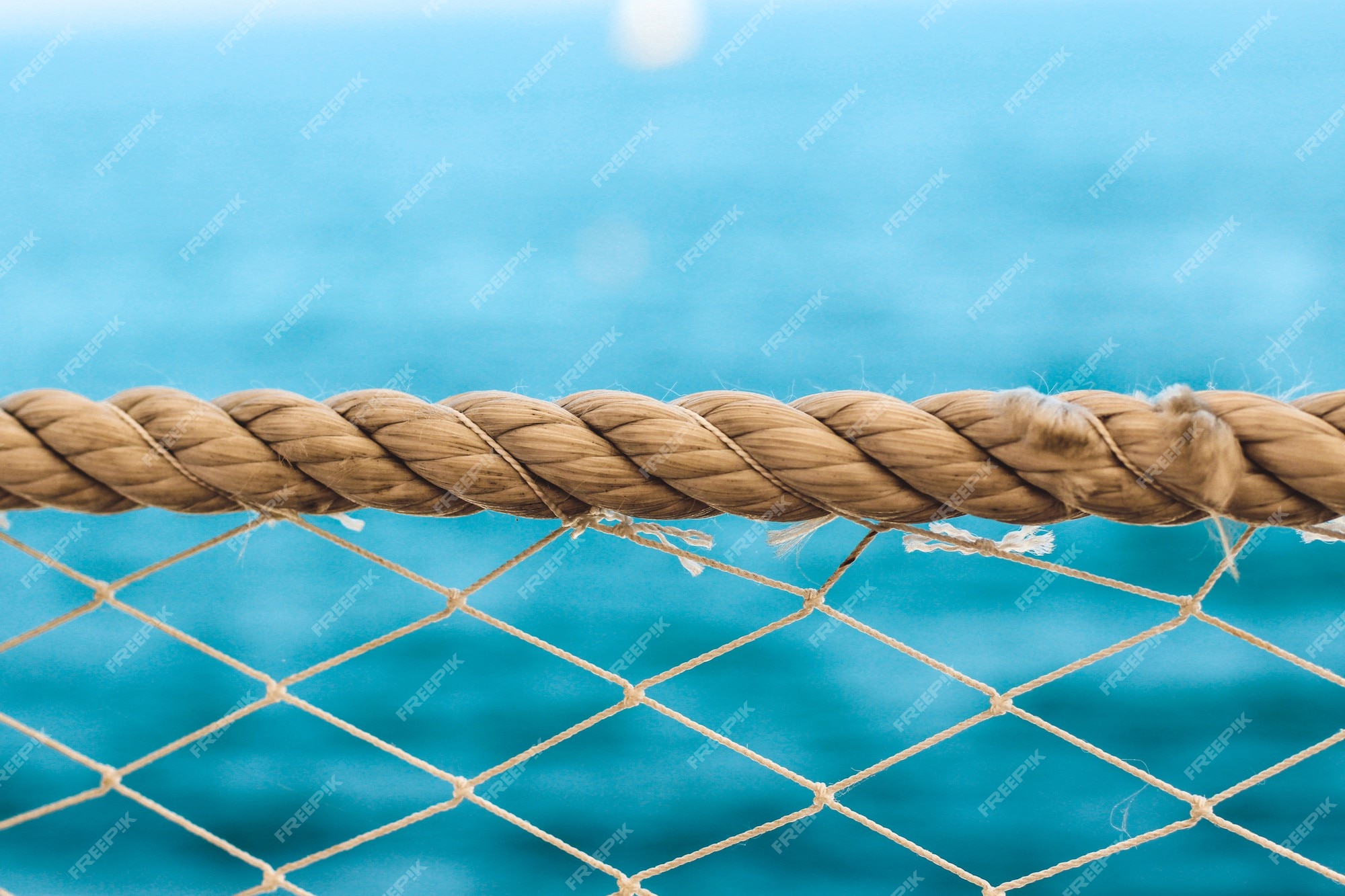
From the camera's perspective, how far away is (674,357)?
10.3ft

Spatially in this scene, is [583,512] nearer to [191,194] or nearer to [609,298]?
[609,298]

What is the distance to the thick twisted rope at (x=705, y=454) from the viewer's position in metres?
0.39

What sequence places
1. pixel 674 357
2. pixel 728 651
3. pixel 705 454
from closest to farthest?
pixel 705 454, pixel 728 651, pixel 674 357

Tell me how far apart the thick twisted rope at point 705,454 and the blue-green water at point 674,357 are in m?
1.55

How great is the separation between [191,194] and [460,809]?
9.24 ft

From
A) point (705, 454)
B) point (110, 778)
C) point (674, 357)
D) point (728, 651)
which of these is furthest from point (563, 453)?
point (674, 357)

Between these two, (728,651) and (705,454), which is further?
(728,651)

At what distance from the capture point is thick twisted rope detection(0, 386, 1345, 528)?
0.39 metres

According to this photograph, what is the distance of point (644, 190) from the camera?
3.62m

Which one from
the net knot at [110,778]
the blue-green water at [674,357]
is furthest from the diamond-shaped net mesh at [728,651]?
the blue-green water at [674,357]

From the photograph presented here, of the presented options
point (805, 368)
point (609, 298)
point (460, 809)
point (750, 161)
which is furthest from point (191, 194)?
point (460, 809)

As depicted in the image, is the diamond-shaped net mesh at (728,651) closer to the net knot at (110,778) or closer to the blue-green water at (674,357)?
the net knot at (110,778)

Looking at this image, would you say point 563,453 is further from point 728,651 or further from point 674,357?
point 674,357

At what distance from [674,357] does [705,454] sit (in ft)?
9.06
